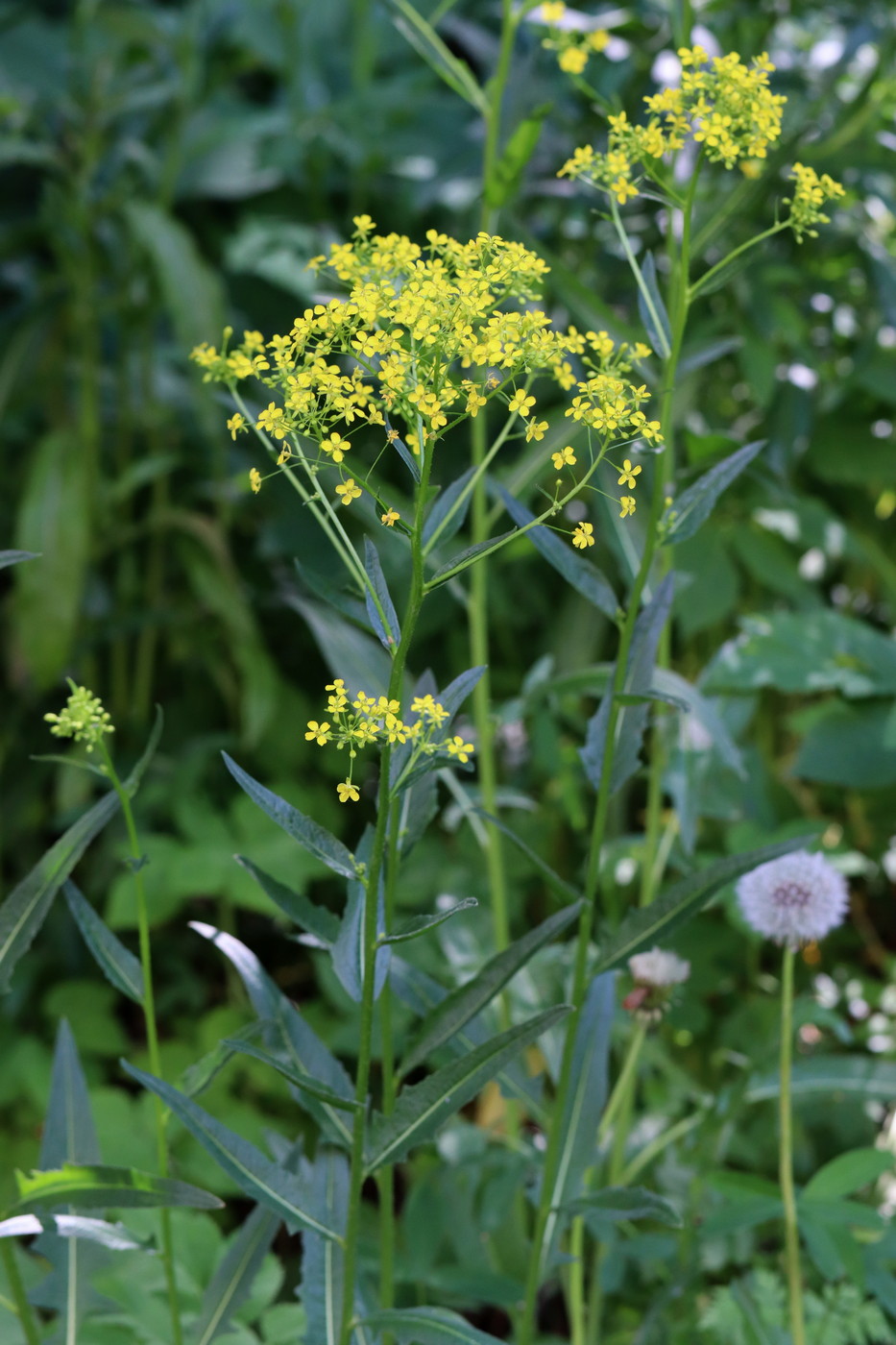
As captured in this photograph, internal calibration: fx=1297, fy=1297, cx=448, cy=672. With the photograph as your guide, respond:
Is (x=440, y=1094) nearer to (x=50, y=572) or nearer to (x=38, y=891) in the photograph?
(x=38, y=891)

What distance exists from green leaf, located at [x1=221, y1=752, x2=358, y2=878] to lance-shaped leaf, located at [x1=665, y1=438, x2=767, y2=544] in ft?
0.77

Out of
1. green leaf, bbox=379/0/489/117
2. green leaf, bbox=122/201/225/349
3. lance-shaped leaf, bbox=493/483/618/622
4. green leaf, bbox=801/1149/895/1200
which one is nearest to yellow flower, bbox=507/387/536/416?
lance-shaped leaf, bbox=493/483/618/622

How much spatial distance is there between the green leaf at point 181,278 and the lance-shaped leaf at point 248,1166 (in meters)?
0.98

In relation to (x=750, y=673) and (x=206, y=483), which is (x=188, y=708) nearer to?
(x=206, y=483)

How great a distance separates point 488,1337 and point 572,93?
1442mm

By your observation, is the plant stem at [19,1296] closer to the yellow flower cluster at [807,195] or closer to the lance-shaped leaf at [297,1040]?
the lance-shaped leaf at [297,1040]

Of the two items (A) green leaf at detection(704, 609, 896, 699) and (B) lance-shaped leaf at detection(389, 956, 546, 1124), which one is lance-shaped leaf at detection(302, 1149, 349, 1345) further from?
(A) green leaf at detection(704, 609, 896, 699)

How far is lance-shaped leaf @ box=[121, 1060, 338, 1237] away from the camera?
0.57 meters

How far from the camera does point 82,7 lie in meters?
1.55

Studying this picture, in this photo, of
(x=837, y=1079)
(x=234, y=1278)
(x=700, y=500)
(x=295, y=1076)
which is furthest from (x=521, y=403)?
(x=837, y=1079)

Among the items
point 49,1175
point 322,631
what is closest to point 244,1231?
point 49,1175

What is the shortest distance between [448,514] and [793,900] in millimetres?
373

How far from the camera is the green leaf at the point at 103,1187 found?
61 centimetres

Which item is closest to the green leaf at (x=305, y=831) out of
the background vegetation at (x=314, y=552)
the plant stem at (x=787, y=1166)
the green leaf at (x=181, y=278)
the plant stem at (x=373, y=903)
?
the plant stem at (x=373, y=903)
